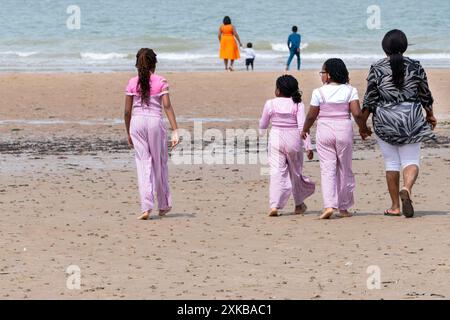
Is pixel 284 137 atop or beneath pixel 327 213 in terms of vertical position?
atop

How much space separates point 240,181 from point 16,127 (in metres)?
6.25

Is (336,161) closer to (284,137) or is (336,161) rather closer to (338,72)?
(284,137)

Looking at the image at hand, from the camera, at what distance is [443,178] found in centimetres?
1274

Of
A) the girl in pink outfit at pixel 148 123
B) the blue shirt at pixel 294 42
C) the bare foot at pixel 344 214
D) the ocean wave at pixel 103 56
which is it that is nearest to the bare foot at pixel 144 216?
the girl in pink outfit at pixel 148 123

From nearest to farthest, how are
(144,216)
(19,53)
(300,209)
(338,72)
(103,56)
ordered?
1. (338,72)
2. (144,216)
3. (300,209)
4. (103,56)
5. (19,53)

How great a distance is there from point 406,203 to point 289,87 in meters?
1.46

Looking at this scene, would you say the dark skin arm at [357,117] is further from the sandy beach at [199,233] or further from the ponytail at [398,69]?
the sandy beach at [199,233]

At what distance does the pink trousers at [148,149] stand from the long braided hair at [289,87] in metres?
1.10

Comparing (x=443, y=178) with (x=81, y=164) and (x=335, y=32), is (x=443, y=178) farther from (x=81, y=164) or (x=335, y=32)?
(x=335, y=32)

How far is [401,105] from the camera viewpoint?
33.1 feet

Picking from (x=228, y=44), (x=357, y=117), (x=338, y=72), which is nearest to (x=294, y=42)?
(x=228, y=44)

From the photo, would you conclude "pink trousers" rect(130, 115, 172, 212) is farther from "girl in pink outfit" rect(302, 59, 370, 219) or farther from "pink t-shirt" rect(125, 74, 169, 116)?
"girl in pink outfit" rect(302, 59, 370, 219)

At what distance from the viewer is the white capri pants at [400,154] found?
10188 millimetres

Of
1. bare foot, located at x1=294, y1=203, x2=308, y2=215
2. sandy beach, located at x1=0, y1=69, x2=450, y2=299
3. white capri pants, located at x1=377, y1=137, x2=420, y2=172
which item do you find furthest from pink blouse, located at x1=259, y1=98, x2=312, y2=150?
sandy beach, located at x1=0, y1=69, x2=450, y2=299
